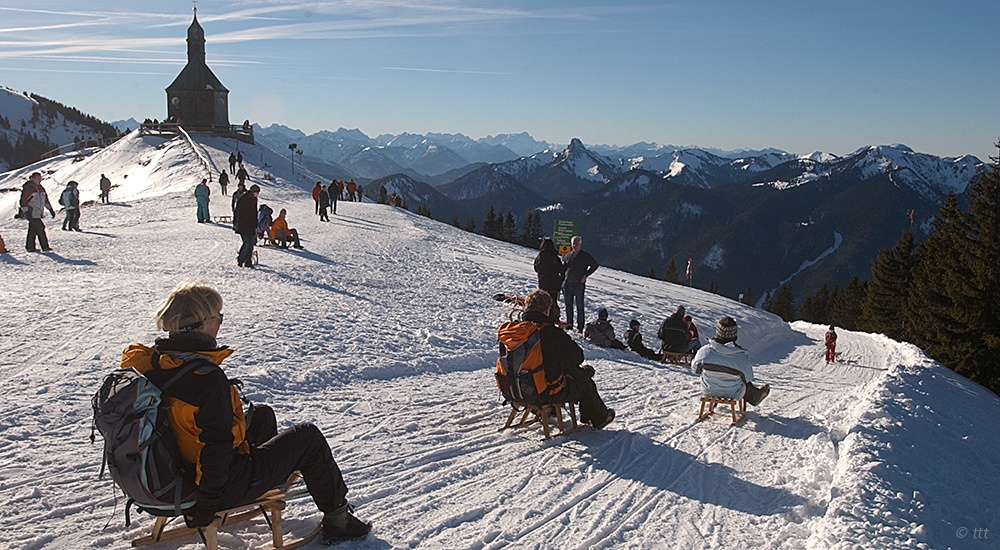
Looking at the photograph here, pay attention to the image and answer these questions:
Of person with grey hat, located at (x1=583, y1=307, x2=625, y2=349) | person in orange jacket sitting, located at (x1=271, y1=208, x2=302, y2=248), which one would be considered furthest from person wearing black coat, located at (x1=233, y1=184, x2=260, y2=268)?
person with grey hat, located at (x1=583, y1=307, x2=625, y2=349)

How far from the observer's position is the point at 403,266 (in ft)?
63.7

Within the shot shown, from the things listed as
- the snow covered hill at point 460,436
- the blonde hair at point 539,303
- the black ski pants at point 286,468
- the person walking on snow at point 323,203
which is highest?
the person walking on snow at point 323,203

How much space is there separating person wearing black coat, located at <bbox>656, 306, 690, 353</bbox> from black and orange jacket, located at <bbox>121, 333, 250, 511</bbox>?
12.3m

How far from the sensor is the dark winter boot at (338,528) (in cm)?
468

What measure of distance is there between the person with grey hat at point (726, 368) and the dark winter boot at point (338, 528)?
16.5 ft

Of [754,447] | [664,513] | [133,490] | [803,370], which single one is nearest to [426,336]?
[754,447]

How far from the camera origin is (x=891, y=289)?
52500mm

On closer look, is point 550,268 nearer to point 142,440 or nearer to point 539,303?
point 539,303

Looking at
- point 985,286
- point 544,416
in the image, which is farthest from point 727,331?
point 985,286

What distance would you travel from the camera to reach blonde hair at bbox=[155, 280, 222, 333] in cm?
382

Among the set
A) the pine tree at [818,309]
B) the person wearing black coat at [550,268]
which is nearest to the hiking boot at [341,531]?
the person wearing black coat at [550,268]

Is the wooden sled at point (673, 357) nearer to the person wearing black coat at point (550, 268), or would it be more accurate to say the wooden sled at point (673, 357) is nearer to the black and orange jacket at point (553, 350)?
the person wearing black coat at point (550, 268)

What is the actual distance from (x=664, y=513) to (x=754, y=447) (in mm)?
2297

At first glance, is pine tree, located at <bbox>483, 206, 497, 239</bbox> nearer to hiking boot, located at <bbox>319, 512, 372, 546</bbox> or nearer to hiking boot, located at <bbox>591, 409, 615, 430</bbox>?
hiking boot, located at <bbox>591, 409, 615, 430</bbox>
